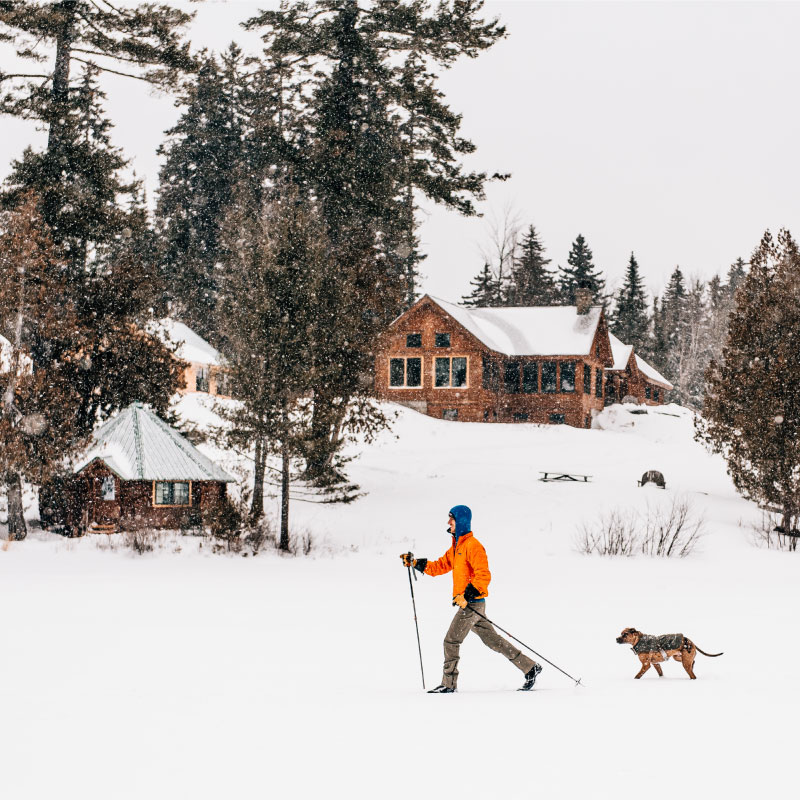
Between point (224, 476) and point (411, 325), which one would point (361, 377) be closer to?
point (224, 476)

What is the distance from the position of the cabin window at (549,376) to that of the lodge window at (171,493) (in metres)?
23.8

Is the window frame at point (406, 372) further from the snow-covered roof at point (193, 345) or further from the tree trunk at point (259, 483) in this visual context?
the tree trunk at point (259, 483)

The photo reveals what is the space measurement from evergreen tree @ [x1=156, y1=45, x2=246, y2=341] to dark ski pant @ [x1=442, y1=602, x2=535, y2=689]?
40.6 m

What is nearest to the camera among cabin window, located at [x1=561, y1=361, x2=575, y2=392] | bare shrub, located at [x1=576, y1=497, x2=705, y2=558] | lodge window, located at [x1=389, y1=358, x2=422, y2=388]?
bare shrub, located at [x1=576, y1=497, x2=705, y2=558]

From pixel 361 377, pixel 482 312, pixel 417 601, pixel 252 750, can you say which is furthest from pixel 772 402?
pixel 482 312

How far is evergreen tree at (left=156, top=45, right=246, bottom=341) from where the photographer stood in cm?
4850

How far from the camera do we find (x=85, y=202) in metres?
23.6

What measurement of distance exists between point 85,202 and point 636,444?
79.8ft

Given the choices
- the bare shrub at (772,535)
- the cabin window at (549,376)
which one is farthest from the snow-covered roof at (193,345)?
the bare shrub at (772,535)

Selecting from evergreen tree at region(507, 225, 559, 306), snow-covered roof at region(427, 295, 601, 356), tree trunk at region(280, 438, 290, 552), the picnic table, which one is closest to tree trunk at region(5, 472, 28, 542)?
tree trunk at region(280, 438, 290, 552)

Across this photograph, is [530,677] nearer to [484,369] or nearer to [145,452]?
[145,452]

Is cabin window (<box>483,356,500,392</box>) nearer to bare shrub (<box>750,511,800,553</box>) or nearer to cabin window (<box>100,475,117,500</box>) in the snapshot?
bare shrub (<box>750,511,800,553</box>)

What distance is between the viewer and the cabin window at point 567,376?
4316 centimetres

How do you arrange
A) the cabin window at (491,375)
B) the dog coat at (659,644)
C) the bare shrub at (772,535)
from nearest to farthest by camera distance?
the dog coat at (659,644) → the bare shrub at (772,535) → the cabin window at (491,375)
